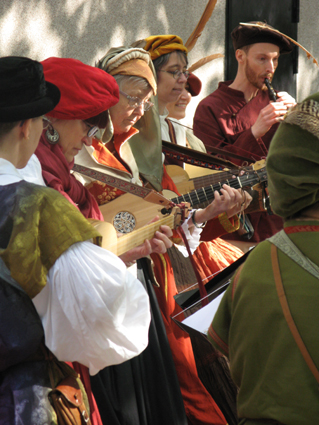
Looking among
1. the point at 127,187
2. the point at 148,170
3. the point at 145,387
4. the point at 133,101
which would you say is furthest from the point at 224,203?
the point at 145,387

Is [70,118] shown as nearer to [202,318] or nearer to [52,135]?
[52,135]

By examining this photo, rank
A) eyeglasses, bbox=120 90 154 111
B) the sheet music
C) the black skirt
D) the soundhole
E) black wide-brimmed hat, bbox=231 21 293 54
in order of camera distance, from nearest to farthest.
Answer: the sheet music < the black skirt < the soundhole < eyeglasses, bbox=120 90 154 111 < black wide-brimmed hat, bbox=231 21 293 54

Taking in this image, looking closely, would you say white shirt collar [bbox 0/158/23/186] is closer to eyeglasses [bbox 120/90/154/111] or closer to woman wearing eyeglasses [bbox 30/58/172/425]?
woman wearing eyeglasses [bbox 30/58/172/425]

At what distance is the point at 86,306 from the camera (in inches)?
57.4

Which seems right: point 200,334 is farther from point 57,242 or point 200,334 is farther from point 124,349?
point 57,242

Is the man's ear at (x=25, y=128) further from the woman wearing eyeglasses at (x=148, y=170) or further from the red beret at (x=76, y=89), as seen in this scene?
the woman wearing eyeglasses at (x=148, y=170)

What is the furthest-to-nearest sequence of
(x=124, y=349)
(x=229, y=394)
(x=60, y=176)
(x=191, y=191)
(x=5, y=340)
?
(x=191, y=191), (x=229, y=394), (x=60, y=176), (x=124, y=349), (x=5, y=340)

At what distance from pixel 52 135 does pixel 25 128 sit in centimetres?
67

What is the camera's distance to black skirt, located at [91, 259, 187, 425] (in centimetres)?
228

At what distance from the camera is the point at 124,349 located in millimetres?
1562

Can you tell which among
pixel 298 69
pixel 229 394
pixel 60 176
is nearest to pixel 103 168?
pixel 60 176

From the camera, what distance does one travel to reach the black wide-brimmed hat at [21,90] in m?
1.52

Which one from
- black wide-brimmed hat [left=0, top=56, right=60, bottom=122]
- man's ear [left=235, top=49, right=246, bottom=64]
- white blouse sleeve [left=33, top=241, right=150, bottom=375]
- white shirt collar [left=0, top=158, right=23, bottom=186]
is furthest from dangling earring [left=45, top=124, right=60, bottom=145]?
man's ear [left=235, top=49, right=246, bottom=64]

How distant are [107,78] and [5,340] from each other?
1.28 metres
